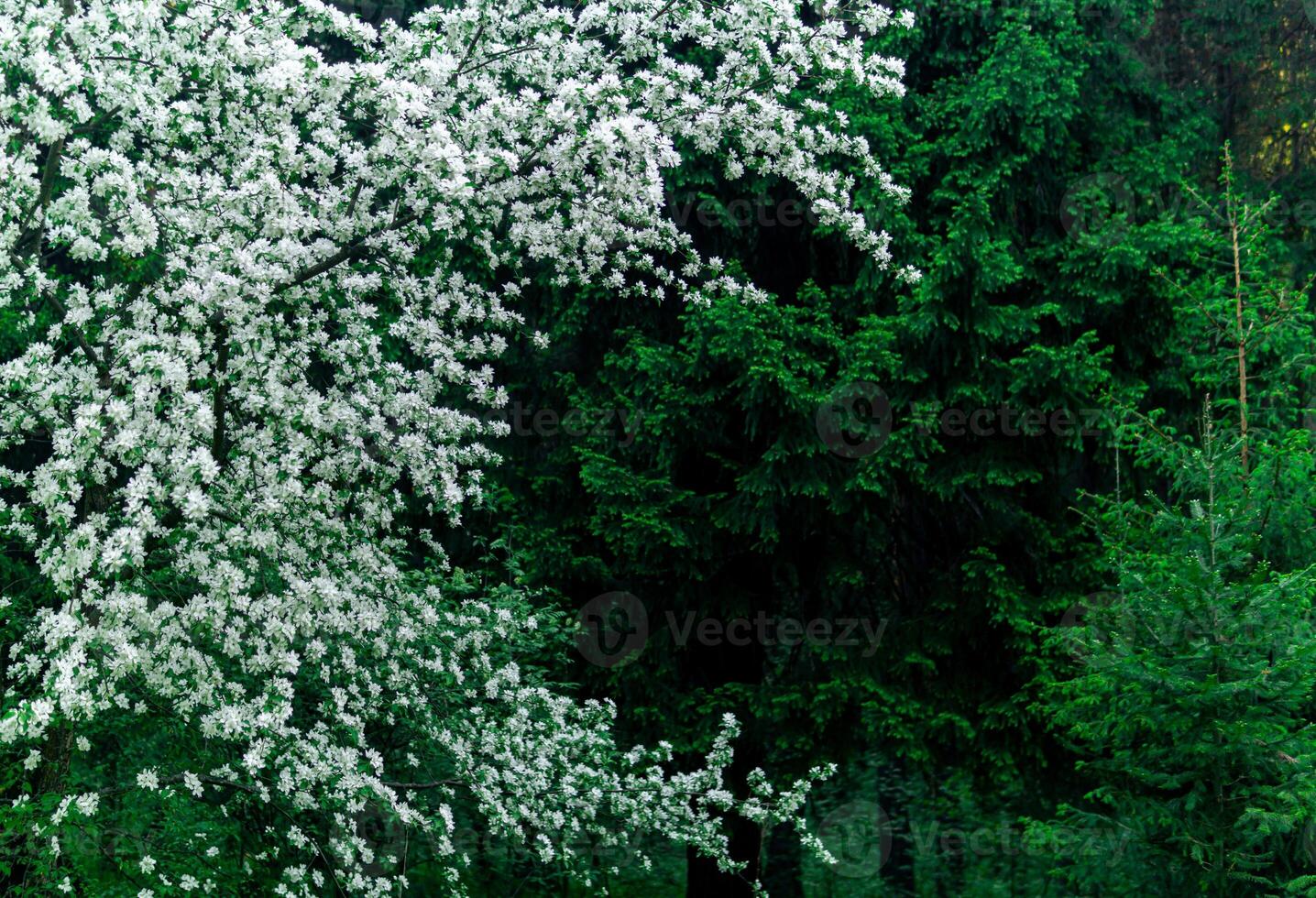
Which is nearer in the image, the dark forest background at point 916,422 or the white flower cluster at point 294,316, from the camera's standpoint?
the white flower cluster at point 294,316

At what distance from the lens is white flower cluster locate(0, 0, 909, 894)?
492 cm

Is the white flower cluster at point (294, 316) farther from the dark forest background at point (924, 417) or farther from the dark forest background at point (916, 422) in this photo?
the dark forest background at point (924, 417)

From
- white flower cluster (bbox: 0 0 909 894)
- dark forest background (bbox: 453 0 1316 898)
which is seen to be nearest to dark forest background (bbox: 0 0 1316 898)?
dark forest background (bbox: 453 0 1316 898)

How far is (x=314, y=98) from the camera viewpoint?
5766mm

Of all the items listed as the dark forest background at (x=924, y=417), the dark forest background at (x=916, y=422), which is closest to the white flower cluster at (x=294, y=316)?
the dark forest background at (x=916, y=422)

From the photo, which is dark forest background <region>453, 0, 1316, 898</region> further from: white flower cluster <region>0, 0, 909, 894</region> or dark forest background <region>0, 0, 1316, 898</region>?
white flower cluster <region>0, 0, 909, 894</region>

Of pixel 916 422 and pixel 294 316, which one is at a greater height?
pixel 916 422

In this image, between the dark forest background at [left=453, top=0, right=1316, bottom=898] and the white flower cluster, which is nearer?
the white flower cluster

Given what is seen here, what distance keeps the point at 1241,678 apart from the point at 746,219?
600 centimetres

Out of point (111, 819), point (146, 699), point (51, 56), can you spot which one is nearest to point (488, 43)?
point (51, 56)

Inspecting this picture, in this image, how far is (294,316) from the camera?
6.29m

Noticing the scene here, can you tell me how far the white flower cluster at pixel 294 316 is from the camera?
4.92 metres

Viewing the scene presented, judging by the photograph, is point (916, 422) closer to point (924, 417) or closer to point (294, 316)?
point (924, 417)

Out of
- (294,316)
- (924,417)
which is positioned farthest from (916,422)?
(294,316)
